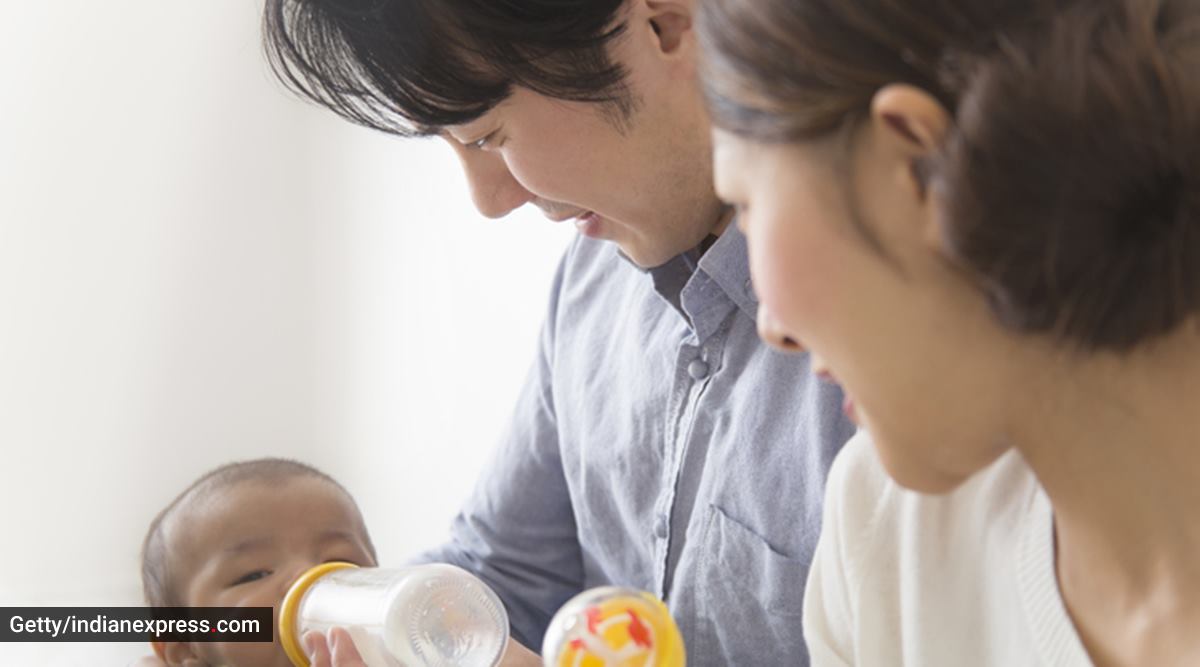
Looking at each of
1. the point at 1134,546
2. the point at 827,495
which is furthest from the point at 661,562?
the point at 1134,546

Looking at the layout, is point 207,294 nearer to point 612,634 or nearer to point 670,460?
point 670,460

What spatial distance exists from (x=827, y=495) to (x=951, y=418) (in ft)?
0.92

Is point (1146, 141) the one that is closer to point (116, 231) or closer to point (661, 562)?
point (661, 562)

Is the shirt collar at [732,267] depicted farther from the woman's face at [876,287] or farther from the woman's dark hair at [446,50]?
the woman's face at [876,287]

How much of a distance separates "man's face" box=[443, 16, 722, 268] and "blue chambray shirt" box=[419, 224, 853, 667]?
0.06 metres

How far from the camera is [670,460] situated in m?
1.33

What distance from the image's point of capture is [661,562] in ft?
4.38

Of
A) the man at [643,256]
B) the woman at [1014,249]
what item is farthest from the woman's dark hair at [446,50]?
the woman at [1014,249]

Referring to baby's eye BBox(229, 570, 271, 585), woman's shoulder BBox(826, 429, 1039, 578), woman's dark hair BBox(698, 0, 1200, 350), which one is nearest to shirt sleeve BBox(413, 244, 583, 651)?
baby's eye BBox(229, 570, 271, 585)

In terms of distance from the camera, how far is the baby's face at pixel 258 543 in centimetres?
148

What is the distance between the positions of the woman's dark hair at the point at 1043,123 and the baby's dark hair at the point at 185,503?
3.25 ft

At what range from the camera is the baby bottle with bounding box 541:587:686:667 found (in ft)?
2.83

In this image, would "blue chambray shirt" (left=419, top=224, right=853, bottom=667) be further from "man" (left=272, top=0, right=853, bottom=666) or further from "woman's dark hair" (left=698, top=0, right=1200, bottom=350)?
"woman's dark hair" (left=698, top=0, right=1200, bottom=350)

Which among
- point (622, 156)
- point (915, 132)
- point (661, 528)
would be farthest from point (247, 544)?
point (915, 132)
